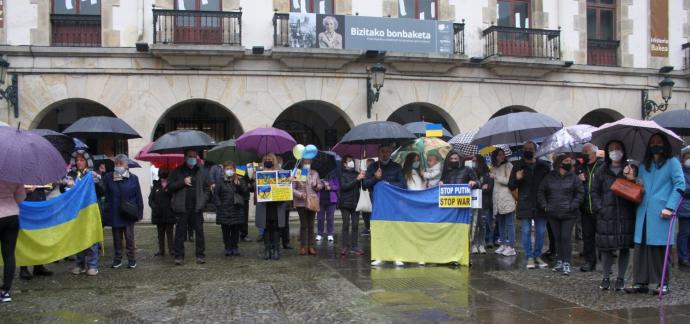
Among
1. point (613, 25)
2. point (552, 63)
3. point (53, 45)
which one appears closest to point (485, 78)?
point (552, 63)

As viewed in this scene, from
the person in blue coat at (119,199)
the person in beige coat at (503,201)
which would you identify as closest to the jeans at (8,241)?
the person in blue coat at (119,199)

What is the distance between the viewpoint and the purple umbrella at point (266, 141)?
400 inches

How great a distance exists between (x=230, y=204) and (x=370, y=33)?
8.54 meters

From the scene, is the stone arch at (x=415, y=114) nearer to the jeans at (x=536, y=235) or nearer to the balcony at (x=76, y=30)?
the balcony at (x=76, y=30)

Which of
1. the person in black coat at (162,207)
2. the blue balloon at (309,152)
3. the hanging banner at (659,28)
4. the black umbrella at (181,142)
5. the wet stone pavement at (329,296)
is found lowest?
the wet stone pavement at (329,296)

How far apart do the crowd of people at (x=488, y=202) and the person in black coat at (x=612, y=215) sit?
12 millimetres

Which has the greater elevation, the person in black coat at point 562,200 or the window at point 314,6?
the window at point 314,6

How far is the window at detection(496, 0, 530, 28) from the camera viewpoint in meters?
19.0

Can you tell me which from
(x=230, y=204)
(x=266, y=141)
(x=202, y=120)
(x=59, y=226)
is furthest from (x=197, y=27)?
(x=59, y=226)

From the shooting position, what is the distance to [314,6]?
57.2 feet

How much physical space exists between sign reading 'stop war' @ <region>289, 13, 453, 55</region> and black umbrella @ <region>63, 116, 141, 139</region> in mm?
7433

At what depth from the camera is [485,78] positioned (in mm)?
18594

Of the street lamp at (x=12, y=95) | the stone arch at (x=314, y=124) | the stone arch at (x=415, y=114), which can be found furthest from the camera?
the stone arch at (x=415, y=114)

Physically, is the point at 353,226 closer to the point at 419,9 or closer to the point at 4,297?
the point at 4,297
